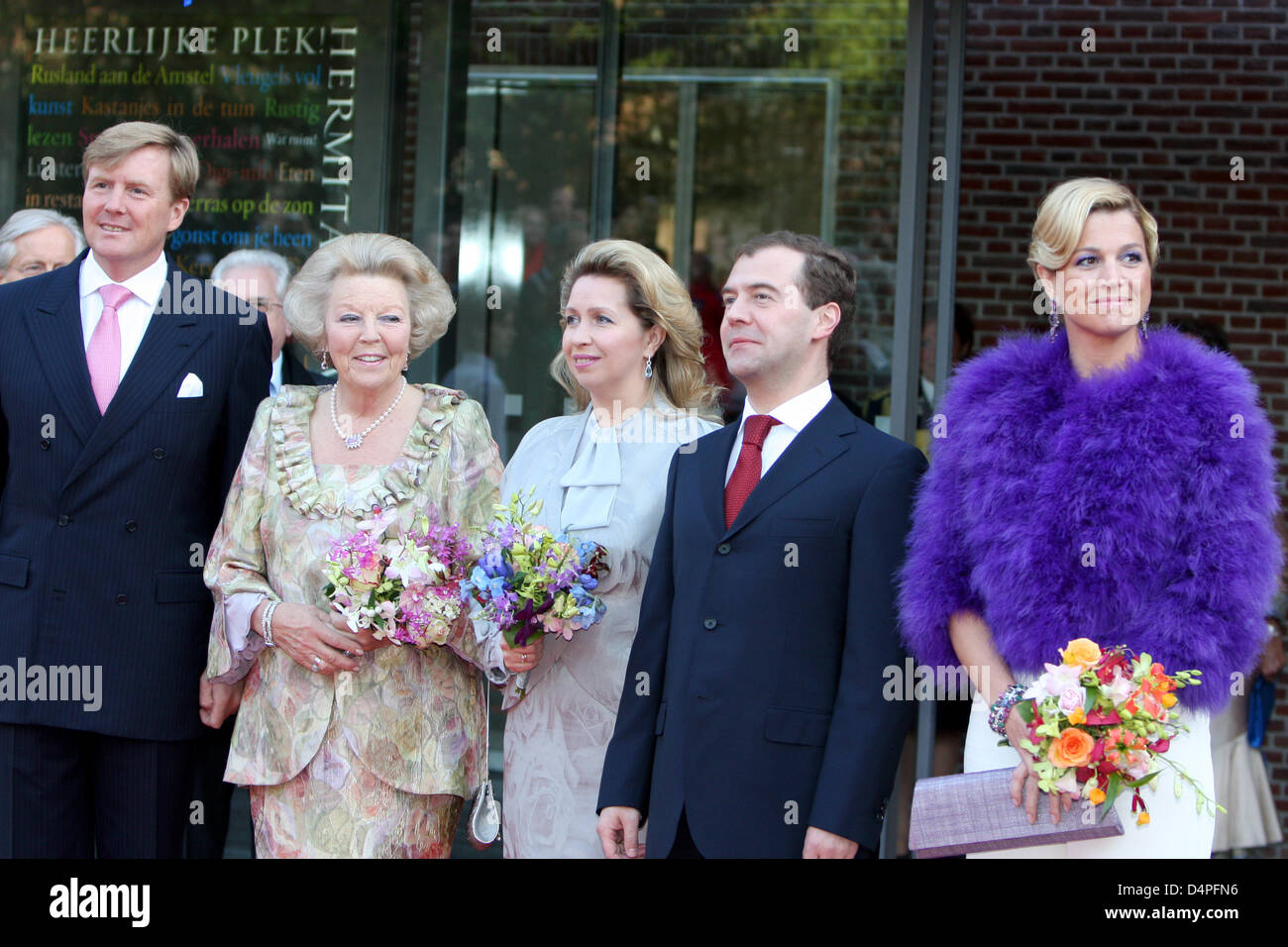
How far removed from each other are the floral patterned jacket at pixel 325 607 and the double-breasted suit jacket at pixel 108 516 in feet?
0.70

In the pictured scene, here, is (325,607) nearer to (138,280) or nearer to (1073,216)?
(138,280)

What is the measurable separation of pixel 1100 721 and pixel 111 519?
2.55 meters

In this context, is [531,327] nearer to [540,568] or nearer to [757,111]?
[757,111]

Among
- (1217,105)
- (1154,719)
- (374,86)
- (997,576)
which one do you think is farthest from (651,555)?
(1217,105)

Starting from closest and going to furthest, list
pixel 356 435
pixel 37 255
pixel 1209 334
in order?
pixel 356 435
pixel 37 255
pixel 1209 334

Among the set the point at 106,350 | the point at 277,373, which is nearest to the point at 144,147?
the point at 106,350

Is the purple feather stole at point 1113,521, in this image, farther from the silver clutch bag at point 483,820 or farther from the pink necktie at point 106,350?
the pink necktie at point 106,350

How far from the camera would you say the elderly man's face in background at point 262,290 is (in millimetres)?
5410

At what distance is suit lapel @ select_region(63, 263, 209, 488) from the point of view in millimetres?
3968

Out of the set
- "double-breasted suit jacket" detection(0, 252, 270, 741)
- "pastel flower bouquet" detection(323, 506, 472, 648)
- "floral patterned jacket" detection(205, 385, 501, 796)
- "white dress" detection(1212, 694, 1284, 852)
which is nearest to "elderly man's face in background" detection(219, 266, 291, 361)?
"double-breasted suit jacket" detection(0, 252, 270, 741)

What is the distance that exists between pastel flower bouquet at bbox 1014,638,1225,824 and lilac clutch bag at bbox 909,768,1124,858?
129mm

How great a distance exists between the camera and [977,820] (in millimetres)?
3145

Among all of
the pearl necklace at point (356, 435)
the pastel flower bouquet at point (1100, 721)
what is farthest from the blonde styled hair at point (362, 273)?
the pastel flower bouquet at point (1100, 721)

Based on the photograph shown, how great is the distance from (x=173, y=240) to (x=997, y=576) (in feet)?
15.4
